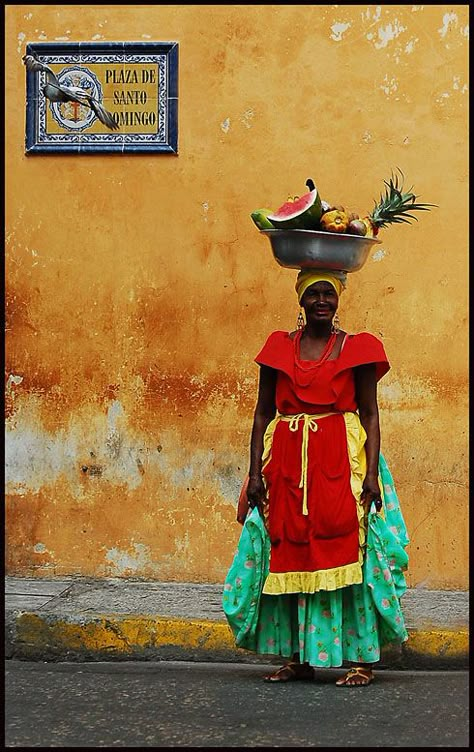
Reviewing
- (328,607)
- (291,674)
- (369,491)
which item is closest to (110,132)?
(369,491)

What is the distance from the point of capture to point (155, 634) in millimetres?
6383

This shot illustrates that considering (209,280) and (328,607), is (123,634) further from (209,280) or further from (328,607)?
(209,280)

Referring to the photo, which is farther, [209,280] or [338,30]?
[209,280]

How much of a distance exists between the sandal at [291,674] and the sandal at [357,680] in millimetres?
177

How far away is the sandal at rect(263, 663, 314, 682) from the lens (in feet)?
18.6

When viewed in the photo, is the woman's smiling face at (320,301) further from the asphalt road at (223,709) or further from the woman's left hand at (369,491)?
the asphalt road at (223,709)

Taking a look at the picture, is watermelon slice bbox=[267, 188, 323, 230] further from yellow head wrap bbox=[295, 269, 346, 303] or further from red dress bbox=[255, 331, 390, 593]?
red dress bbox=[255, 331, 390, 593]

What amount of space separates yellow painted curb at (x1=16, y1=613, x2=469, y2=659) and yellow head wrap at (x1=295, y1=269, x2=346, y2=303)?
168cm

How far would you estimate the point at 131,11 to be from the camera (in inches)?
296

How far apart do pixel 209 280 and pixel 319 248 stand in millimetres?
1973

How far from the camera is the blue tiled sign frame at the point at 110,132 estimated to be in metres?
7.49

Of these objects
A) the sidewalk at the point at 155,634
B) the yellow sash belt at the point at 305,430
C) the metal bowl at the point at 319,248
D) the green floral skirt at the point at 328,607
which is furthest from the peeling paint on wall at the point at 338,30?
the sidewalk at the point at 155,634

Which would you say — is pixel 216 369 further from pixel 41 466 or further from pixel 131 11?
pixel 131 11

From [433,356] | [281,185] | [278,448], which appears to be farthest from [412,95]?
[278,448]
